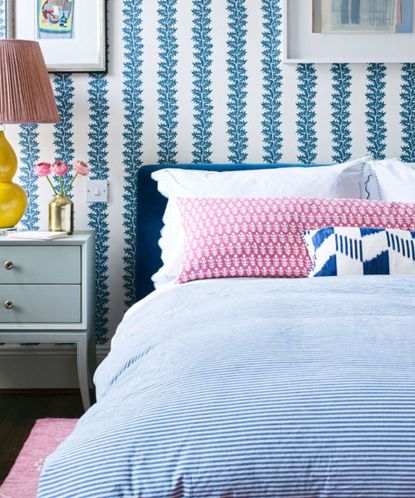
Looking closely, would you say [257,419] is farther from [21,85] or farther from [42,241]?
[21,85]

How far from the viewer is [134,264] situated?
3316mm

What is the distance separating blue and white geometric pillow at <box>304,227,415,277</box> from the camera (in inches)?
94.7

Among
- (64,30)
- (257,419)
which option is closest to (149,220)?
(64,30)

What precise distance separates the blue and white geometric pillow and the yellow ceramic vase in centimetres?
→ 127

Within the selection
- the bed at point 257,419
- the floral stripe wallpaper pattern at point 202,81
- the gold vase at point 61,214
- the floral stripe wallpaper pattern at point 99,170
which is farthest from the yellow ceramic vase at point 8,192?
the bed at point 257,419

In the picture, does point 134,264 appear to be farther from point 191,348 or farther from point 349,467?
point 349,467

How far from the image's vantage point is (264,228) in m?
2.56

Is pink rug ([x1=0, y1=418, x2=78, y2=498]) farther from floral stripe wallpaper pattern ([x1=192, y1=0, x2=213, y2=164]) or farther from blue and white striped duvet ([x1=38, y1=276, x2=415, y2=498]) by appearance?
floral stripe wallpaper pattern ([x1=192, y1=0, x2=213, y2=164])

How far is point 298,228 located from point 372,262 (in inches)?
11.8

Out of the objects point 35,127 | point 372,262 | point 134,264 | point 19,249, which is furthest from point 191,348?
point 35,127

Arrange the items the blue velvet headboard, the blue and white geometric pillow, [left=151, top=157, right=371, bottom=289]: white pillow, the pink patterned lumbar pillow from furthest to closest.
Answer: the blue velvet headboard < [left=151, top=157, right=371, bottom=289]: white pillow < the pink patterned lumbar pillow < the blue and white geometric pillow

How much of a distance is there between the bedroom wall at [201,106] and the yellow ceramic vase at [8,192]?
26 cm

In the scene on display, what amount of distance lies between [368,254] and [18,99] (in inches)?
55.9

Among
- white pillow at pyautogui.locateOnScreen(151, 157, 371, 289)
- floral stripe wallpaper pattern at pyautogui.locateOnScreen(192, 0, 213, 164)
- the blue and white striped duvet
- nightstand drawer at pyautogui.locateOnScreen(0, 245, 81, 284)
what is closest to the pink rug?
nightstand drawer at pyautogui.locateOnScreen(0, 245, 81, 284)
